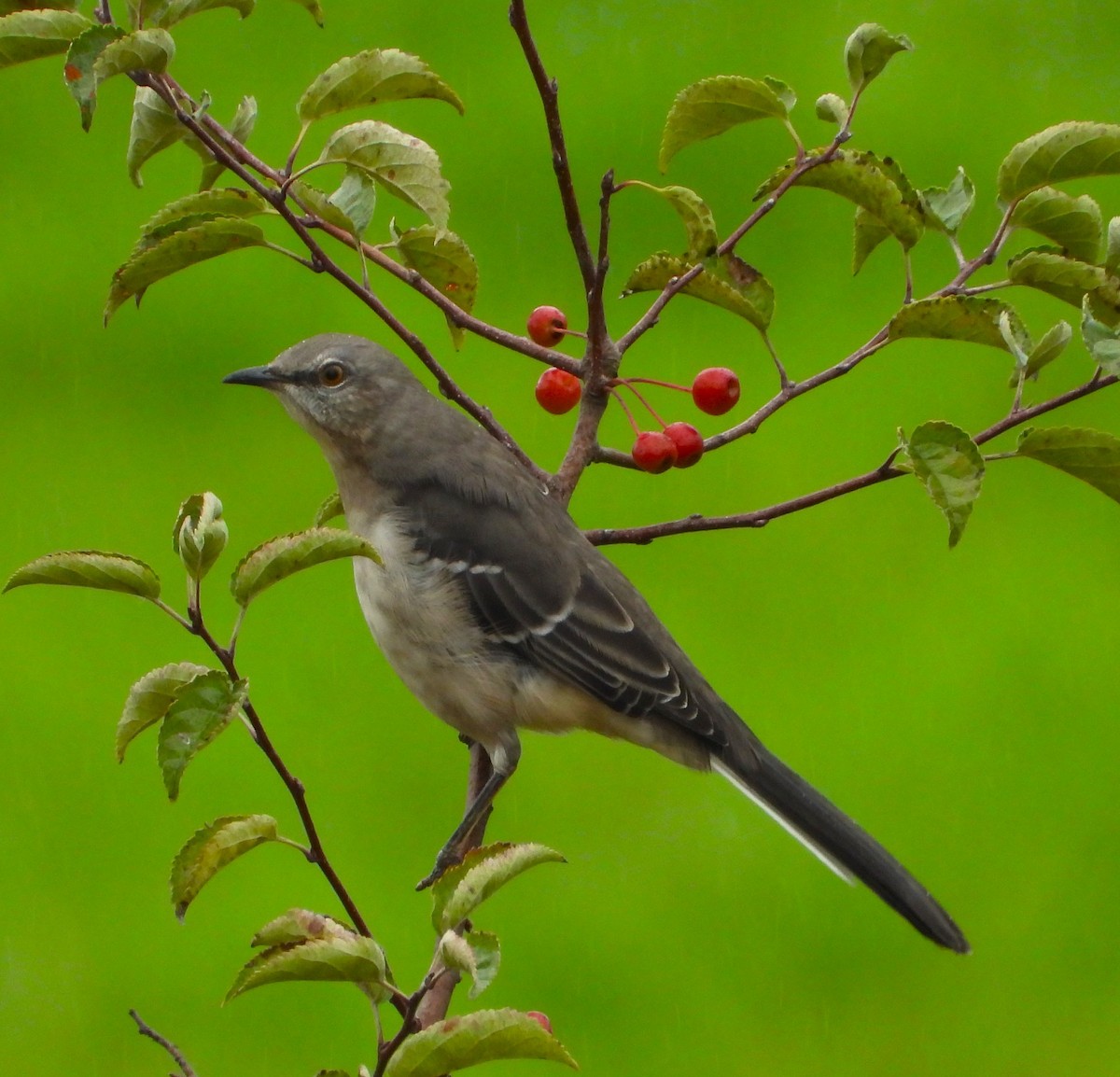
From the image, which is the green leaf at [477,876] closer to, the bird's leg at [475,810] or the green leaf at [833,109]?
the bird's leg at [475,810]

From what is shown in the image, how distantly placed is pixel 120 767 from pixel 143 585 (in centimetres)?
412

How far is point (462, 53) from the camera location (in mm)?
7273

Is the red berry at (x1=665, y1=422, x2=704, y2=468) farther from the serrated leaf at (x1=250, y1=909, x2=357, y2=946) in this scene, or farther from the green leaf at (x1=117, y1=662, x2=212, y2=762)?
the serrated leaf at (x1=250, y1=909, x2=357, y2=946)

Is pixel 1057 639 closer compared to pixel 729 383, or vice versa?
pixel 729 383

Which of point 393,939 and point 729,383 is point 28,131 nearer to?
point 393,939

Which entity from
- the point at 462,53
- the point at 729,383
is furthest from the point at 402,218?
the point at 729,383

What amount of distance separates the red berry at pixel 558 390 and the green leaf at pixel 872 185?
650 mm

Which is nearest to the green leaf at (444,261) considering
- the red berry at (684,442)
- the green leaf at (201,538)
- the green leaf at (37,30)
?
the red berry at (684,442)

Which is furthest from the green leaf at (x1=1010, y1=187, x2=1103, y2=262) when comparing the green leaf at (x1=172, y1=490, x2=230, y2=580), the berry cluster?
the green leaf at (x1=172, y1=490, x2=230, y2=580)

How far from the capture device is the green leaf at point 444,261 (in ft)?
8.04

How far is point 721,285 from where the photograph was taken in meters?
2.37

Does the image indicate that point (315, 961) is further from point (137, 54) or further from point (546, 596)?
point (546, 596)

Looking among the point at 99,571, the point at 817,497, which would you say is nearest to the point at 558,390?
the point at 817,497

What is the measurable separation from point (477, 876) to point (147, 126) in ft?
3.67
